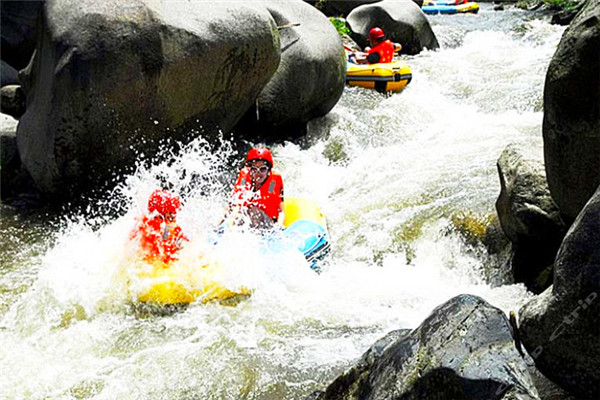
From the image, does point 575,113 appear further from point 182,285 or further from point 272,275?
point 182,285

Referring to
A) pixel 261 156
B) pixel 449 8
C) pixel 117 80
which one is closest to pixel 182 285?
pixel 261 156

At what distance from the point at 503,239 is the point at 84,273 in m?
3.48

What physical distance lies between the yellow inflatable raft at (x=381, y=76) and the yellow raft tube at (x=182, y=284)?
248 inches

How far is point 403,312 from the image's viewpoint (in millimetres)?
5180

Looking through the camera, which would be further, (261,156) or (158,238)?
(261,156)

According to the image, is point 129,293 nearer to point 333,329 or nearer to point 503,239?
point 333,329

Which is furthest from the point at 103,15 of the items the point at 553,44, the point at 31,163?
the point at 553,44

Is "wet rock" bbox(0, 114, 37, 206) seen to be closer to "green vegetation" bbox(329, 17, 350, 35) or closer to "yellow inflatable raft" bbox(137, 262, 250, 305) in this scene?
"yellow inflatable raft" bbox(137, 262, 250, 305)

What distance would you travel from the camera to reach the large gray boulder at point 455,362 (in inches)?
93.1

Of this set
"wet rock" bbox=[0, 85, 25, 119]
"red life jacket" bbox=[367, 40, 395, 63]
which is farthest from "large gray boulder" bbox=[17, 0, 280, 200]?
"red life jacket" bbox=[367, 40, 395, 63]

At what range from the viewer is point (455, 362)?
246 cm

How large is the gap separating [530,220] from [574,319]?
7.95 feet

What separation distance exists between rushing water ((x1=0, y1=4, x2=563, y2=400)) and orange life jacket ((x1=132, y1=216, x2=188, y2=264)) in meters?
0.12

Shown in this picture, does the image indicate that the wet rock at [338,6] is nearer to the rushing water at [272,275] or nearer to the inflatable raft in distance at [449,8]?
the inflatable raft in distance at [449,8]
